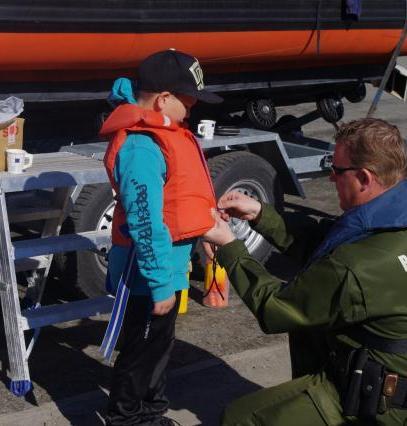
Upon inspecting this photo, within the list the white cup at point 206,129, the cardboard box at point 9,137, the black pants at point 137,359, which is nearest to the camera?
the black pants at point 137,359

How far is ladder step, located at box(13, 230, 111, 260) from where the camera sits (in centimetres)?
433

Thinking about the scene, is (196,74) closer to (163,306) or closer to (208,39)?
(163,306)

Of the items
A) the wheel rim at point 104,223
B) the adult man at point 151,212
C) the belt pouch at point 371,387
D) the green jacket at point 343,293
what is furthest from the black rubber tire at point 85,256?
the belt pouch at point 371,387

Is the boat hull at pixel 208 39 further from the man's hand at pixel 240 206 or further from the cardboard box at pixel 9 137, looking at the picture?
the man's hand at pixel 240 206

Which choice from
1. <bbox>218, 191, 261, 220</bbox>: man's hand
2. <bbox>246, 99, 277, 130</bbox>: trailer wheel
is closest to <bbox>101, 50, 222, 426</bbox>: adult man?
<bbox>218, 191, 261, 220</bbox>: man's hand

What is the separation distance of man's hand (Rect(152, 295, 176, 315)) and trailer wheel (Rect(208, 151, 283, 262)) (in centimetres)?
257

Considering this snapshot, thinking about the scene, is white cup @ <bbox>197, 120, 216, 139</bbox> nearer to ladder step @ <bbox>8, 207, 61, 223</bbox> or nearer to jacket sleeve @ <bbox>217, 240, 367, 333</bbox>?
ladder step @ <bbox>8, 207, 61, 223</bbox>

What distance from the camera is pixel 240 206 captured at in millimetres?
3369

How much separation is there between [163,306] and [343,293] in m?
1.02

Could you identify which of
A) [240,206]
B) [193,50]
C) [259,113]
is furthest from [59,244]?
[259,113]

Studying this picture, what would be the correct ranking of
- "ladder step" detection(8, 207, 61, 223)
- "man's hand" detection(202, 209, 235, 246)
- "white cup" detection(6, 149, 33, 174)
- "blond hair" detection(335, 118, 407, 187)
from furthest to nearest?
"ladder step" detection(8, 207, 61, 223) → "white cup" detection(6, 149, 33, 174) → "man's hand" detection(202, 209, 235, 246) → "blond hair" detection(335, 118, 407, 187)

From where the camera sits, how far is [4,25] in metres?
5.36

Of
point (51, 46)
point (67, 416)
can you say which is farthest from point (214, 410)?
point (51, 46)

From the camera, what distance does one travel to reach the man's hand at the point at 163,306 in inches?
139
